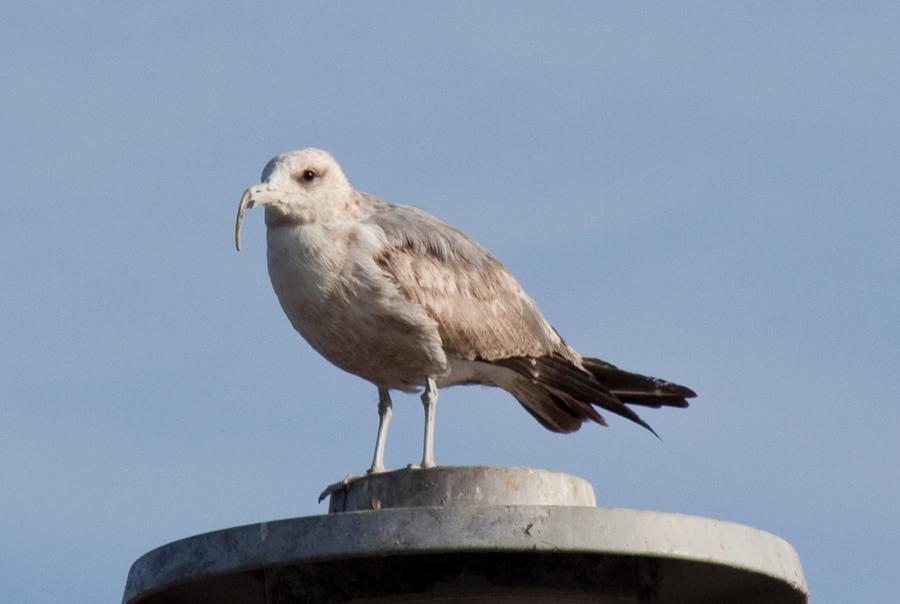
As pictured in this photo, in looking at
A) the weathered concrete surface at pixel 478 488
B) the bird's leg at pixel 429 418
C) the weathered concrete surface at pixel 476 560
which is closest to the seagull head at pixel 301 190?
the bird's leg at pixel 429 418

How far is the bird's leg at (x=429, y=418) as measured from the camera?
24.4 ft

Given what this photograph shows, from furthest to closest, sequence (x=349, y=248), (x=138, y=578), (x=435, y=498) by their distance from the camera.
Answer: (x=349, y=248), (x=435, y=498), (x=138, y=578)

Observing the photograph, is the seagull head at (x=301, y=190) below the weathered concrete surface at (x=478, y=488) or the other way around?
the other way around

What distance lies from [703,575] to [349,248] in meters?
2.98

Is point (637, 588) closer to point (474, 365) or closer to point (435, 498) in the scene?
point (435, 498)

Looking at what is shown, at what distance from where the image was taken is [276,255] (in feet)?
24.9

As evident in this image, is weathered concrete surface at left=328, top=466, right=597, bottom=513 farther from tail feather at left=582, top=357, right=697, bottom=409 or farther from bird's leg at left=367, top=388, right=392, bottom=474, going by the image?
tail feather at left=582, top=357, right=697, bottom=409

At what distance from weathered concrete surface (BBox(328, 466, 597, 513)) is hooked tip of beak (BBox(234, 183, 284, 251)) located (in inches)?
74.5

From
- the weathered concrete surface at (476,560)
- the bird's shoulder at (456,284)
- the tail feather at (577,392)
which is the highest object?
the bird's shoulder at (456,284)

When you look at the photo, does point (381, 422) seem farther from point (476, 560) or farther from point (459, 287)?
point (476, 560)

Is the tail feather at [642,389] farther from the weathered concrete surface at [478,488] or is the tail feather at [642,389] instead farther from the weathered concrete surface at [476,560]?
the weathered concrete surface at [476,560]

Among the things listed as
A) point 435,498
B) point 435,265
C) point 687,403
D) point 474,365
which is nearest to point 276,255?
point 435,265

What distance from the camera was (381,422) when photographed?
26.5ft

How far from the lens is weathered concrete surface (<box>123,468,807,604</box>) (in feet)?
15.7
